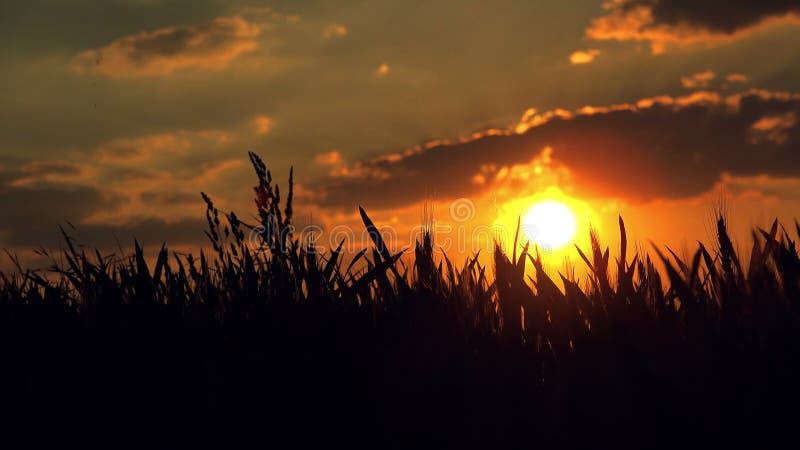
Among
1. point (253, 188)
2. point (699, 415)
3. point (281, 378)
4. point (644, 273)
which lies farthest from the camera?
point (253, 188)

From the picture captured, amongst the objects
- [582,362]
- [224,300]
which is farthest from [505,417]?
[224,300]

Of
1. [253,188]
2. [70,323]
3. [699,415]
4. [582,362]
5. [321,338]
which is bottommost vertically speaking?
[699,415]

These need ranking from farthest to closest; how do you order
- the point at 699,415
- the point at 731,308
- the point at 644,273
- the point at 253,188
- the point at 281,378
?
the point at 253,188 → the point at 644,273 → the point at 281,378 → the point at 731,308 → the point at 699,415

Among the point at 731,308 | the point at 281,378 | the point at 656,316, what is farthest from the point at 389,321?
the point at 731,308

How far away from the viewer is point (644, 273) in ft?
14.1

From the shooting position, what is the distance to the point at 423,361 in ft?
11.2

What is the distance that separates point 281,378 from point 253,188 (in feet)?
5.09

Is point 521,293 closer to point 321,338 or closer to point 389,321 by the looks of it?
point 389,321

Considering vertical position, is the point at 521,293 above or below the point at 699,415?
above

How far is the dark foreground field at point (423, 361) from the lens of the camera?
298cm

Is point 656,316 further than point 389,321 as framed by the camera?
No

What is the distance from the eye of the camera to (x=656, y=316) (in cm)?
348

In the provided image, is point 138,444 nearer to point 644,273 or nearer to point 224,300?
point 224,300

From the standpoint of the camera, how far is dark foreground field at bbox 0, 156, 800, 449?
117 inches
